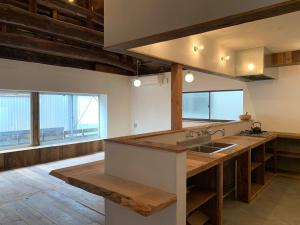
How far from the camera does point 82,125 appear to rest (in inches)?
266

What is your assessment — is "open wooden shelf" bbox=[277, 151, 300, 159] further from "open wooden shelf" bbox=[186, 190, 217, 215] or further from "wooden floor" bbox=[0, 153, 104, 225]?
"wooden floor" bbox=[0, 153, 104, 225]

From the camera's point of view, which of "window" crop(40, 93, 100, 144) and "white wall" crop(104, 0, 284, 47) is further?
"window" crop(40, 93, 100, 144)

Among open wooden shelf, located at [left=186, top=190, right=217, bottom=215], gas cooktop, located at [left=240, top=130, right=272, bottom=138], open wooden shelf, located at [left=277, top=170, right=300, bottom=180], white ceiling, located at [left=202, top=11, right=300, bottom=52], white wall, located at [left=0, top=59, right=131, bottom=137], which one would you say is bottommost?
open wooden shelf, located at [left=277, top=170, right=300, bottom=180]

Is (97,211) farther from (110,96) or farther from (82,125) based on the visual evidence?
(110,96)

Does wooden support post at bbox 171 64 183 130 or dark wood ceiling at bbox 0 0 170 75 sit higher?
dark wood ceiling at bbox 0 0 170 75

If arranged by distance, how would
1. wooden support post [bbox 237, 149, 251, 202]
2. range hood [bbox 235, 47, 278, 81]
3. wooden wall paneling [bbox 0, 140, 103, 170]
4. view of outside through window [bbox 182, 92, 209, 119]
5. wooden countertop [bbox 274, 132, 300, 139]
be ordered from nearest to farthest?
wooden support post [bbox 237, 149, 251, 202] < range hood [bbox 235, 47, 278, 81] < wooden countertop [bbox 274, 132, 300, 139] < wooden wall paneling [bbox 0, 140, 103, 170] < view of outside through window [bbox 182, 92, 209, 119]

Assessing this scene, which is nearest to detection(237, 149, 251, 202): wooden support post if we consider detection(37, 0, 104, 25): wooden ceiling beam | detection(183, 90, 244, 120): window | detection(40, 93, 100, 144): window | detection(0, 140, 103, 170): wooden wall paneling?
detection(183, 90, 244, 120): window

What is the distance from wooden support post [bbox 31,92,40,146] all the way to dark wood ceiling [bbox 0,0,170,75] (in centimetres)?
92

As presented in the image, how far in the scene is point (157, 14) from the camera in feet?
7.10

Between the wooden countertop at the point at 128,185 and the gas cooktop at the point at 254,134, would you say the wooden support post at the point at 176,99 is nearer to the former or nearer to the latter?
the wooden countertop at the point at 128,185

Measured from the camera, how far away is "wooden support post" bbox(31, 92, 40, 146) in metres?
5.59

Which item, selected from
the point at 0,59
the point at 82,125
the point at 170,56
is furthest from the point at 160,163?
the point at 82,125

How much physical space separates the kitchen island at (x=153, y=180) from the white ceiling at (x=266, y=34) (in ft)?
5.72

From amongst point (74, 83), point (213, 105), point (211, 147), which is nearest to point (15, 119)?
point (74, 83)
